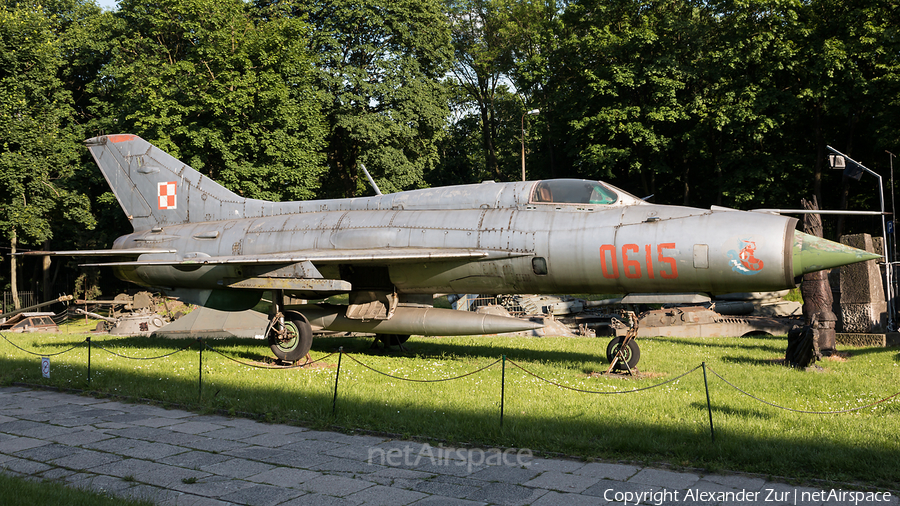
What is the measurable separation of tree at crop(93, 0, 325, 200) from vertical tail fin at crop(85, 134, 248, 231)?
467 inches

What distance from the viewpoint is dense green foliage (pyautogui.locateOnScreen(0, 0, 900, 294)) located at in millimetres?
28812

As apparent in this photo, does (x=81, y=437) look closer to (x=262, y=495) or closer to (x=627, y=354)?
(x=262, y=495)

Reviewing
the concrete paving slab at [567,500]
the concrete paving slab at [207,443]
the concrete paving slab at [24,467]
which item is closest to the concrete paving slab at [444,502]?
the concrete paving slab at [567,500]

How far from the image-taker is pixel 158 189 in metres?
16.4

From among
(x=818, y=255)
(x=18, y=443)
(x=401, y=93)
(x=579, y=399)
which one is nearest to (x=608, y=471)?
(x=579, y=399)

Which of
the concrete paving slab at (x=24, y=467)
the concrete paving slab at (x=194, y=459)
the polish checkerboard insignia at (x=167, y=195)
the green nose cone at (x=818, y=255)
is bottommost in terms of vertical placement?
the concrete paving slab at (x=194, y=459)

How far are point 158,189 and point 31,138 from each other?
19897 mm

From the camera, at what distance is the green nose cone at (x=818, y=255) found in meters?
9.83

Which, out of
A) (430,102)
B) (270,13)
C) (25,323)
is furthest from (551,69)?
(25,323)

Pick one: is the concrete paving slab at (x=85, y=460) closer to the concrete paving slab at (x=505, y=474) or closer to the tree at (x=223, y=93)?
the concrete paving slab at (x=505, y=474)

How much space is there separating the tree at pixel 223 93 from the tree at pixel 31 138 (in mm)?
3199

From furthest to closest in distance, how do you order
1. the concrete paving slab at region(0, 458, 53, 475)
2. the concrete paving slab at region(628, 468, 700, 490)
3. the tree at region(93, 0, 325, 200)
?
the tree at region(93, 0, 325, 200), the concrete paving slab at region(0, 458, 53, 475), the concrete paving slab at region(628, 468, 700, 490)

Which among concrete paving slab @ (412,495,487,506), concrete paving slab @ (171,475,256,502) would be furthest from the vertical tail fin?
concrete paving slab @ (412,495,487,506)

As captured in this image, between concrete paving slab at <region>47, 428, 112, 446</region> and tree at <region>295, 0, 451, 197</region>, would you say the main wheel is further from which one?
tree at <region>295, 0, 451, 197</region>
